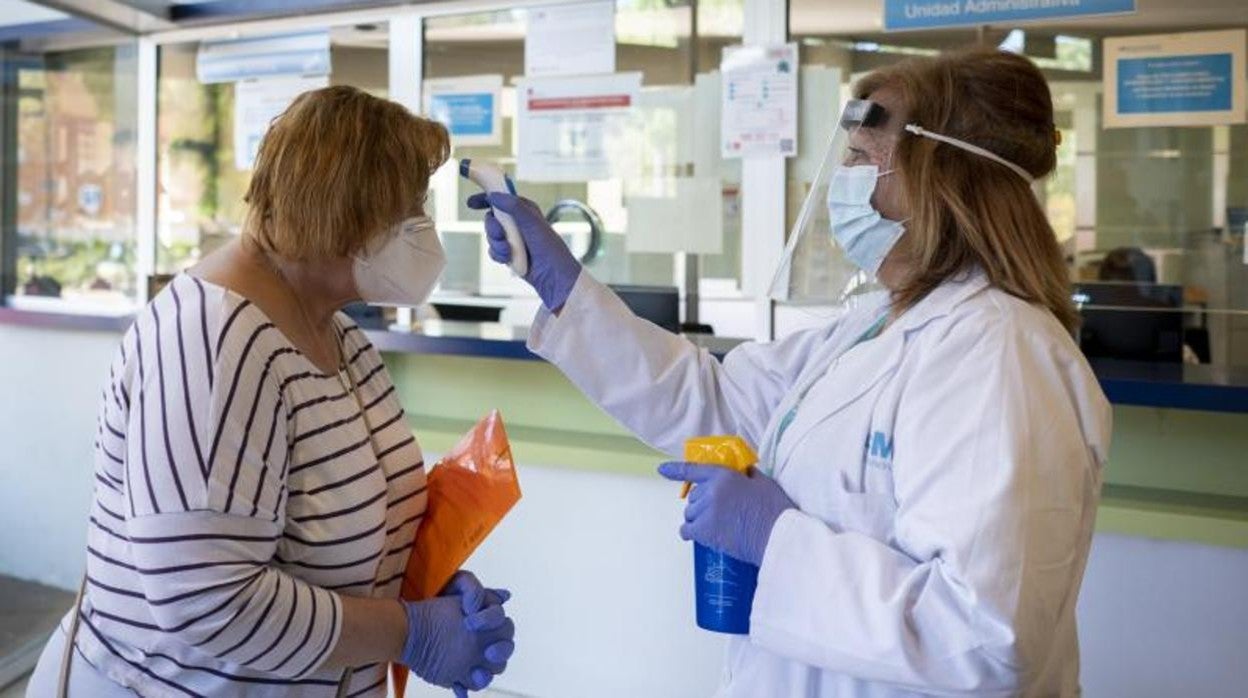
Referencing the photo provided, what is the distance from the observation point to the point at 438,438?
3.64m

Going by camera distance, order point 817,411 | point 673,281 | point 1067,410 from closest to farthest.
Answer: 1. point 1067,410
2. point 817,411
3. point 673,281

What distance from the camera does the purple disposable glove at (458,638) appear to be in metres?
1.53

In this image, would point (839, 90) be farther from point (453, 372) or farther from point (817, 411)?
point (817, 411)

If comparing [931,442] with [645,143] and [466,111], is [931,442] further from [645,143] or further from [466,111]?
[466,111]

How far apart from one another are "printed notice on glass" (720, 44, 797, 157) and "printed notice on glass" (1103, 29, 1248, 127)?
3.87ft

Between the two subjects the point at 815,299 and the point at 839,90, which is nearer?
the point at 815,299

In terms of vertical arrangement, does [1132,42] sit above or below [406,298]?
above

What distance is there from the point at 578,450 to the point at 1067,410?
7.08 ft

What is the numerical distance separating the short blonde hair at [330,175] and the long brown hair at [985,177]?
2.00 ft

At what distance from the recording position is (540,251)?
6.37ft

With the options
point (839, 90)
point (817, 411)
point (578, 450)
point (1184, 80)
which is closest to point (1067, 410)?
point (817, 411)

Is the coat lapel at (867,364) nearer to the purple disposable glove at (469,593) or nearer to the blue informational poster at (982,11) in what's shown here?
the purple disposable glove at (469,593)

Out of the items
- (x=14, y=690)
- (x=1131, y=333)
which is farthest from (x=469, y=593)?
(x=14, y=690)

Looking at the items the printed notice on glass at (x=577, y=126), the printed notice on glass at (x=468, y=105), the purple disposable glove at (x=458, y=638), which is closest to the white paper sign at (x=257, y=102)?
the printed notice on glass at (x=468, y=105)
